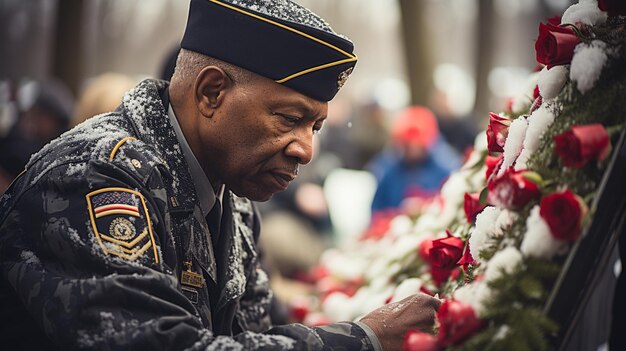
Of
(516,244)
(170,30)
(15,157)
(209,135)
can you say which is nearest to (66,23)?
(15,157)

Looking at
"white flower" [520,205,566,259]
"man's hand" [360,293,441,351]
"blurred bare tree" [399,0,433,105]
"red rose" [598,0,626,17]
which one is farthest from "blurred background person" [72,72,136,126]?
"blurred bare tree" [399,0,433,105]

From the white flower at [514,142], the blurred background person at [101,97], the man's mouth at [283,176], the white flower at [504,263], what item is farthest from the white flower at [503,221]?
the blurred background person at [101,97]

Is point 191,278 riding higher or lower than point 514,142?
lower

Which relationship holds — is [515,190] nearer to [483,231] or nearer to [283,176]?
[483,231]

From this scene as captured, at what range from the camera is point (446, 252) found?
9.30ft

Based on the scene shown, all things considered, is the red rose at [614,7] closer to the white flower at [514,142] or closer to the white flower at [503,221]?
the white flower at [514,142]

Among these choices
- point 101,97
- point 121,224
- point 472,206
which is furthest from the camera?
point 101,97

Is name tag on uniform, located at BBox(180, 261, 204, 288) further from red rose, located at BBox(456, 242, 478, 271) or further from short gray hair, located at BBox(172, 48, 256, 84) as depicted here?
red rose, located at BBox(456, 242, 478, 271)

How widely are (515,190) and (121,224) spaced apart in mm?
1049

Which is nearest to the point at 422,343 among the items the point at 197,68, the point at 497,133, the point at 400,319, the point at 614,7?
the point at 400,319

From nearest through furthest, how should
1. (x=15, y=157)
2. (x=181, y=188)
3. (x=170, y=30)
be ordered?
(x=181, y=188)
(x=15, y=157)
(x=170, y=30)

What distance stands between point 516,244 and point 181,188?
1.07 meters

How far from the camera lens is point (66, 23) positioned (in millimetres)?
11414

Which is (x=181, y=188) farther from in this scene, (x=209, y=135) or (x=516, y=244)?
(x=516, y=244)
